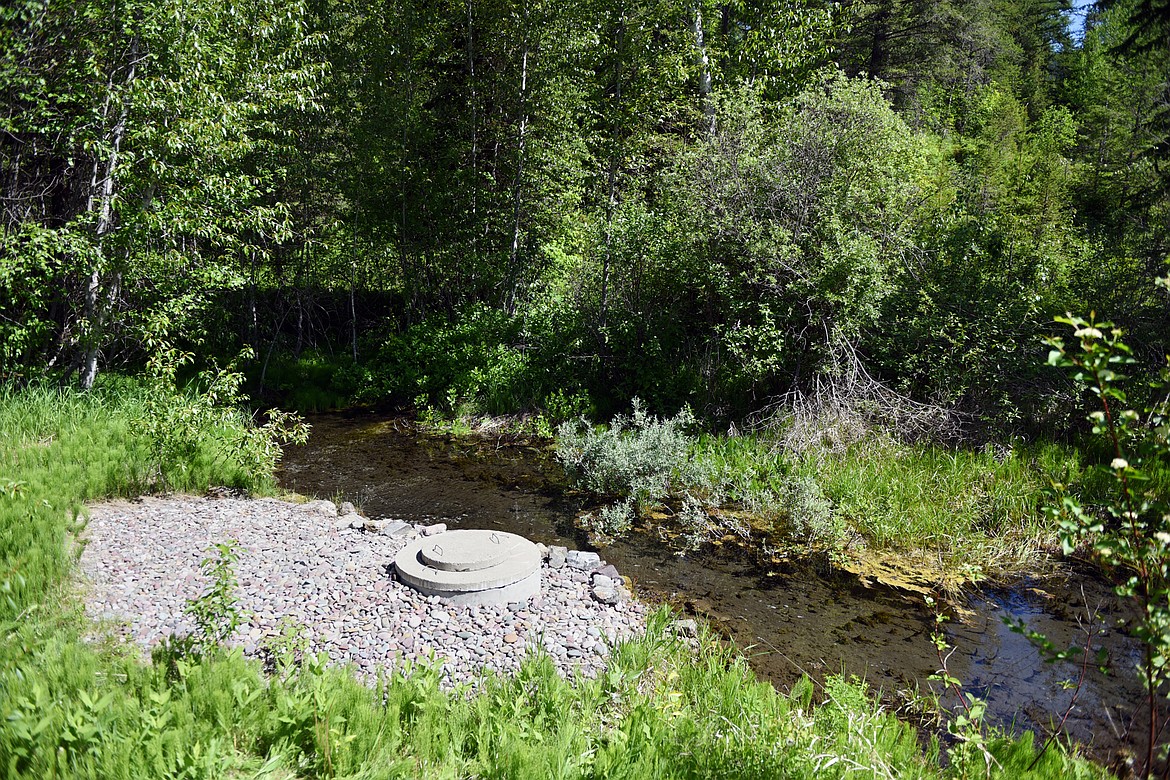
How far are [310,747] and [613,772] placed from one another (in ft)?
4.61

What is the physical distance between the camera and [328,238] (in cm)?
1306

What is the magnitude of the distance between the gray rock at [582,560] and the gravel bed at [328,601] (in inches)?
3.9

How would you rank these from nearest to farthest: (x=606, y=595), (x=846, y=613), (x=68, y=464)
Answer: (x=606, y=595)
(x=846, y=613)
(x=68, y=464)

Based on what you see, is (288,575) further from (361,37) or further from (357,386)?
(361,37)

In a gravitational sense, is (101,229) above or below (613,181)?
below

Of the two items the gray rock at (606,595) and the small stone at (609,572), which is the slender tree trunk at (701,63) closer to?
the small stone at (609,572)

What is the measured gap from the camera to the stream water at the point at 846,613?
15.1ft

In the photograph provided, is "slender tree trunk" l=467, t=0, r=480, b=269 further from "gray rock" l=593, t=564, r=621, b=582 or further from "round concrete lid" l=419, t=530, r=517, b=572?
"gray rock" l=593, t=564, r=621, b=582

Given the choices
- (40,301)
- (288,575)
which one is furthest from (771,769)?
(40,301)

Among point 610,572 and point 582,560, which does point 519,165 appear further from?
point 610,572

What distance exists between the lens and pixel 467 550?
5.60 meters

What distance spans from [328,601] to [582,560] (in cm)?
230

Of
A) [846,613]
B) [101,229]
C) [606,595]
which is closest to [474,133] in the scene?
[101,229]

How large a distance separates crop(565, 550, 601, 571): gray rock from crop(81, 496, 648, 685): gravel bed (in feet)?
0.32
